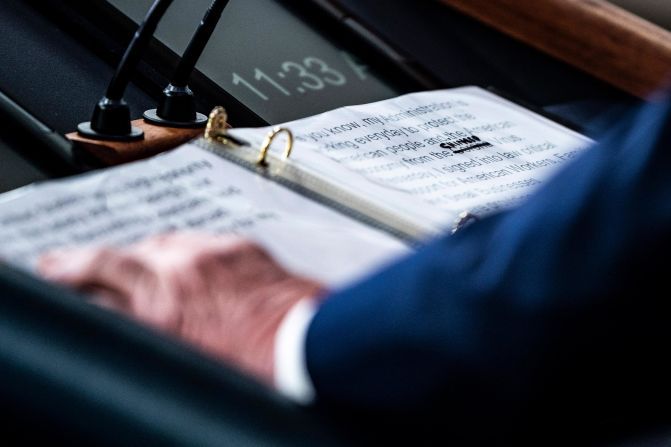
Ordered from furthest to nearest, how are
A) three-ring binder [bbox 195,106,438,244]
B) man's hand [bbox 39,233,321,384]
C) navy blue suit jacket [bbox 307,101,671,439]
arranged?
three-ring binder [bbox 195,106,438,244]
man's hand [bbox 39,233,321,384]
navy blue suit jacket [bbox 307,101,671,439]

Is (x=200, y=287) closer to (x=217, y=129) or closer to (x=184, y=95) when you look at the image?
(x=217, y=129)

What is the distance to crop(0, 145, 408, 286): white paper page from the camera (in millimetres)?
702

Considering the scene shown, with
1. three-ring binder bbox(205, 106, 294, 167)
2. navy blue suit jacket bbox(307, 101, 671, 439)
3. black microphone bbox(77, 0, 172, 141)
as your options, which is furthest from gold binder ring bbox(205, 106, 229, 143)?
navy blue suit jacket bbox(307, 101, 671, 439)

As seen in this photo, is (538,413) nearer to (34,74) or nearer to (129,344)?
(129,344)

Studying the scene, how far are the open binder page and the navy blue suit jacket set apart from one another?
12.4 inches

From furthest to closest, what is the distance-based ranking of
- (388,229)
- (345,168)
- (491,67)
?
1. (491,67)
2. (345,168)
3. (388,229)

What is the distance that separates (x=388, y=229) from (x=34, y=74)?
1.99ft

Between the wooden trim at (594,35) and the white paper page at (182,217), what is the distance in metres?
0.70

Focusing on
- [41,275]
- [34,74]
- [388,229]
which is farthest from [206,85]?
[41,275]

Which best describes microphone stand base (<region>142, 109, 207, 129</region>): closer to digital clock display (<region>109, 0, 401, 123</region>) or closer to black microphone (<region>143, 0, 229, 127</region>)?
black microphone (<region>143, 0, 229, 127</region>)

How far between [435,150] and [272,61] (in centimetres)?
44

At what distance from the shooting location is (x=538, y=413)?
20.2 inches

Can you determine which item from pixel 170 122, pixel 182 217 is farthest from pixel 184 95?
pixel 182 217

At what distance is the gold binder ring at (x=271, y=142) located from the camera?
0.89 metres
